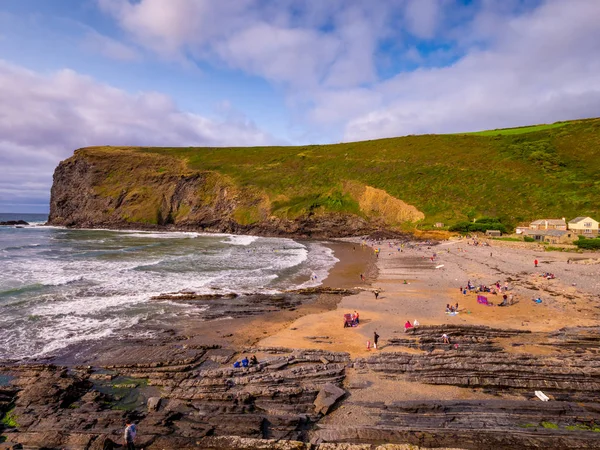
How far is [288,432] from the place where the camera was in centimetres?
1212

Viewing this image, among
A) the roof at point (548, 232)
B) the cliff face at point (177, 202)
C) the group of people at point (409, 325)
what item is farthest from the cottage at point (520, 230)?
the group of people at point (409, 325)

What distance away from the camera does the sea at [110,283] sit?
71.3ft

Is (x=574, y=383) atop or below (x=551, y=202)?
below

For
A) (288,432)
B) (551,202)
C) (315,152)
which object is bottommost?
(288,432)

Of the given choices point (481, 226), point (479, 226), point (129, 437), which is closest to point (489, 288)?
point (129, 437)

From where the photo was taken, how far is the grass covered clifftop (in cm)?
8044

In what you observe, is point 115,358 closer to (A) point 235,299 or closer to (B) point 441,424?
(A) point 235,299

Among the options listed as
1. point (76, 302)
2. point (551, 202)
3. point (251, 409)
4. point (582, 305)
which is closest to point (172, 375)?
point (251, 409)

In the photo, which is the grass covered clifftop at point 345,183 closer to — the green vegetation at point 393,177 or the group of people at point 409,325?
the green vegetation at point 393,177

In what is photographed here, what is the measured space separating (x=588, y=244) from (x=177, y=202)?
10148 centimetres

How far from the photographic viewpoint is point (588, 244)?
4888 cm

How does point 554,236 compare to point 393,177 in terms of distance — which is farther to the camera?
point 393,177

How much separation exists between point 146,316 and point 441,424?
68.2ft

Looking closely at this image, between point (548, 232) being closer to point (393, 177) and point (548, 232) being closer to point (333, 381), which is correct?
point (393, 177)
